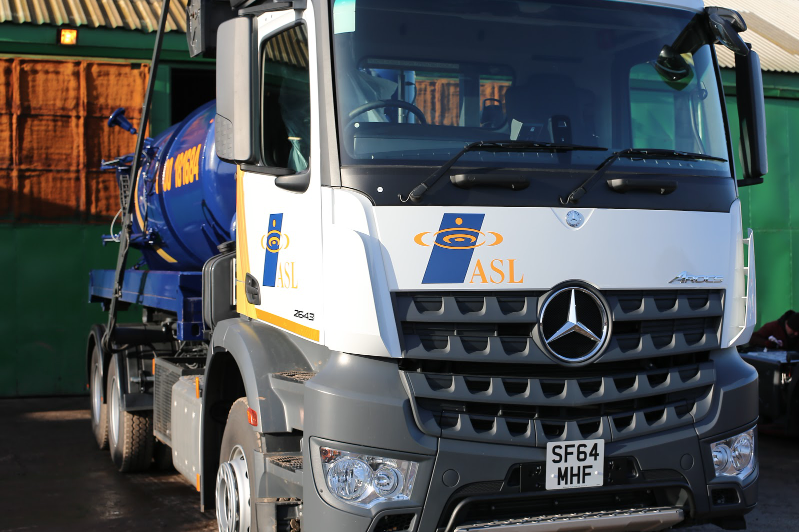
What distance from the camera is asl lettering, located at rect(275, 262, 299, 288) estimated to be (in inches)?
163

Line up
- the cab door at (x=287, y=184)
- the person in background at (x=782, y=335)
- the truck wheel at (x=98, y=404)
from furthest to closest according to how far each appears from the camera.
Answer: the person in background at (x=782, y=335)
the truck wheel at (x=98, y=404)
the cab door at (x=287, y=184)

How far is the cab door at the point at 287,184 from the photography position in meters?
3.93

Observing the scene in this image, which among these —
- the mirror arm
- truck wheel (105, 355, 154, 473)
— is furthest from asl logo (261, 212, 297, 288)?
truck wheel (105, 355, 154, 473)

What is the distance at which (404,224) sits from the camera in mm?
3670

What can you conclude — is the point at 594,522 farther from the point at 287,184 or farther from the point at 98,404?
the point at 98,404

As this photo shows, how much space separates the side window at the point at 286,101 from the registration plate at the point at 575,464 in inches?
64.6

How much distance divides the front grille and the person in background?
21.8ft

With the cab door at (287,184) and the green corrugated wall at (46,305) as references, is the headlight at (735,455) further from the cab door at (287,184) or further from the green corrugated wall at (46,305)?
the green corrugated wall at (46,305)

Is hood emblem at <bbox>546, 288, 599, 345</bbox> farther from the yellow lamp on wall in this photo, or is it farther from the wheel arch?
the yellow lamp on wall

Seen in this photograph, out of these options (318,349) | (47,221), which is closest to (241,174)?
(318,349)

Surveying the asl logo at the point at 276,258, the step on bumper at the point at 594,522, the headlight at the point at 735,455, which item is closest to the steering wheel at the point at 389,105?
the asl logo at the point at 276,258

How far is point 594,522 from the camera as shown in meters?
3.69

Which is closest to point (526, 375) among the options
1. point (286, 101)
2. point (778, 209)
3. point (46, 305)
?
point (286, 101)

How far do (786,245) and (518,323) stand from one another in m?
12.9
